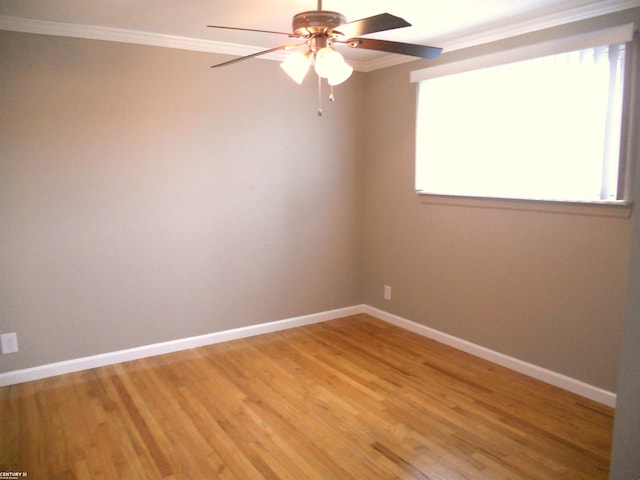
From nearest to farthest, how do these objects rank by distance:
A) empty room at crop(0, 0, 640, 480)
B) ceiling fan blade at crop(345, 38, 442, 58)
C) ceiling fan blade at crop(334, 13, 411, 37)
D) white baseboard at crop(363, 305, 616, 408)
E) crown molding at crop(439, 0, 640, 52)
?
ceiling fan blade at crop(334, 13, 411, 37) < ceiling fan blade at crop(345, 38, 442, 58) < empty room at crop(0, 0, 640, 480) < crown molding at crop(439, 0, 640, 52) < white baseboard at crop(363, 305, 616, 408)

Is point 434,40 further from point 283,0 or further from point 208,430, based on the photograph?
point 208,430

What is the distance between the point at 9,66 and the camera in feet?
9.36

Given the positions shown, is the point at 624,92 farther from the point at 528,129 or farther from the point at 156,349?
the point at 156,349

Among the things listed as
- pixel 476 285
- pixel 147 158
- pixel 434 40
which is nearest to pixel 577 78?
pixel 434 40

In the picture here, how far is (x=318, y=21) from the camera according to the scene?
198cm

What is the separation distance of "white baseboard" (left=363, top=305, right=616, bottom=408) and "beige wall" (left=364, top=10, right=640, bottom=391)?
0.14 ft

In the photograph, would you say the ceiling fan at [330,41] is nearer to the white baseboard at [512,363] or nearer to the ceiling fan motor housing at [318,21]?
the ceiling fan motor housing at [318,21]

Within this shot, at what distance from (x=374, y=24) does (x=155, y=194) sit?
2195mm

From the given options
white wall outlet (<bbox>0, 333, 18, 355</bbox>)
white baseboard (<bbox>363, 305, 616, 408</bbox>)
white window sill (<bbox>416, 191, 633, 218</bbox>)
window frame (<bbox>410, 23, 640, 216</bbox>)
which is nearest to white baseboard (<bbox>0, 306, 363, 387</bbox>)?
white wall outlet (<bbox>0, 333, 18, 355</bbox>)

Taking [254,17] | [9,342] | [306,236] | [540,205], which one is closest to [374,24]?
[254,17]

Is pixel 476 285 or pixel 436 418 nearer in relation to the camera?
pixel 436 418

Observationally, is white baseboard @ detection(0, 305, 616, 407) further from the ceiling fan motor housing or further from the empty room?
the ceiling fan motor housing

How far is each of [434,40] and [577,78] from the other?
3.53 ft

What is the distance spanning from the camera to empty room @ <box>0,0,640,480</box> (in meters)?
2.42
